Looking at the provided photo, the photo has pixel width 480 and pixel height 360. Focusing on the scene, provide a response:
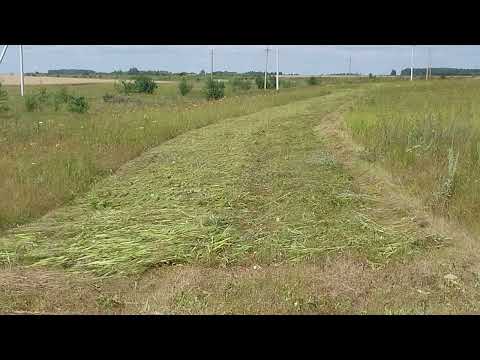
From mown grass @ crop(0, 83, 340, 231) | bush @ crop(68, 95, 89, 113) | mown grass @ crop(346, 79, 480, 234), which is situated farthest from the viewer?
bush @ crop(68, 95, 89, 113)

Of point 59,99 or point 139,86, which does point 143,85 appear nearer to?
point 139,86

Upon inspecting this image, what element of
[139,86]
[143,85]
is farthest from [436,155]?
[139,86]

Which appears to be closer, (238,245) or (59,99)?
(238,245)

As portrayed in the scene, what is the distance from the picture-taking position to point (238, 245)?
3973mm

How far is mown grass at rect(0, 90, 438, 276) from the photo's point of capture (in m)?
3.80

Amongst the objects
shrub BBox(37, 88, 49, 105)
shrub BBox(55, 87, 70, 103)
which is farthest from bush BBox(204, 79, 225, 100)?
shrub BBox(37, 88, 49, 105)

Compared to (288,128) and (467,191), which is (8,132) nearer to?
(288,128)

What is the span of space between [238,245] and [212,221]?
1.97 feet

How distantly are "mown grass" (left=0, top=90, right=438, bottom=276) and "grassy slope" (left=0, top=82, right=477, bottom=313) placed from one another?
0.01m

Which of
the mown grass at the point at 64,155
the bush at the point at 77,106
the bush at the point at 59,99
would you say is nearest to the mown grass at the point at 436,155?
the mown grass at the point at 64,155

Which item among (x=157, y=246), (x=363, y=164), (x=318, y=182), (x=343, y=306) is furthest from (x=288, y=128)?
(x=343, y=306)

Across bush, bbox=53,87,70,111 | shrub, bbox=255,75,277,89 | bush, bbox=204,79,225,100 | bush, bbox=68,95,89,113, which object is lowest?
bush, bbox=68,95,89,113

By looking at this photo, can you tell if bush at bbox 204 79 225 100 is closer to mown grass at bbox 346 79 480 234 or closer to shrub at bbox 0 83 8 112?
shrub at bbox 0 83 8 112

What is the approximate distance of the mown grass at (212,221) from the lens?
12.5 ft
